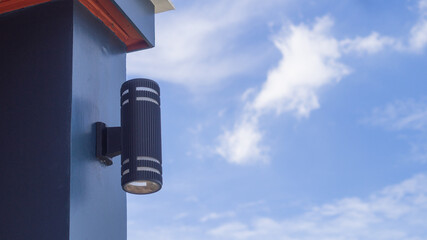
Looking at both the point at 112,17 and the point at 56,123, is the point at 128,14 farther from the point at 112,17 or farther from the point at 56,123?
the point at 56,123

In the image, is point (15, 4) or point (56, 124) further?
point (15, 4)

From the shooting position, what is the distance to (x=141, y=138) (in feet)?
11.4

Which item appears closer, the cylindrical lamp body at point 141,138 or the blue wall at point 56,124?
the blue wall at point 56,124

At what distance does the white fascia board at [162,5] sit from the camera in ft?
14.7

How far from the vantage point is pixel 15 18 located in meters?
3.88

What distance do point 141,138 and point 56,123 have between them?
0.47m

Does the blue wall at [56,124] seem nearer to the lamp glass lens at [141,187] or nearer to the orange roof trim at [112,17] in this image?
the orange roof trim at [112,17]

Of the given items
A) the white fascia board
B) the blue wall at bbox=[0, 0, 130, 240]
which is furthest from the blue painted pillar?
the white fascia board

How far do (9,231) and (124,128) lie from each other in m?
0.81

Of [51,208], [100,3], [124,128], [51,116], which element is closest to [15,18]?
[100,3]

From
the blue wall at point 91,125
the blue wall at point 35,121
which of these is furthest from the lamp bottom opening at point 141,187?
the blue wall at point 35,121

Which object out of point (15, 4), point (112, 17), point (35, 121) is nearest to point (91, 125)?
point (35, 121)

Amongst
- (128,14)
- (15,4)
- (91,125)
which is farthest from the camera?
(128,14)

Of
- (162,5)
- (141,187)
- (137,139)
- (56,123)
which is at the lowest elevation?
(141,187)
